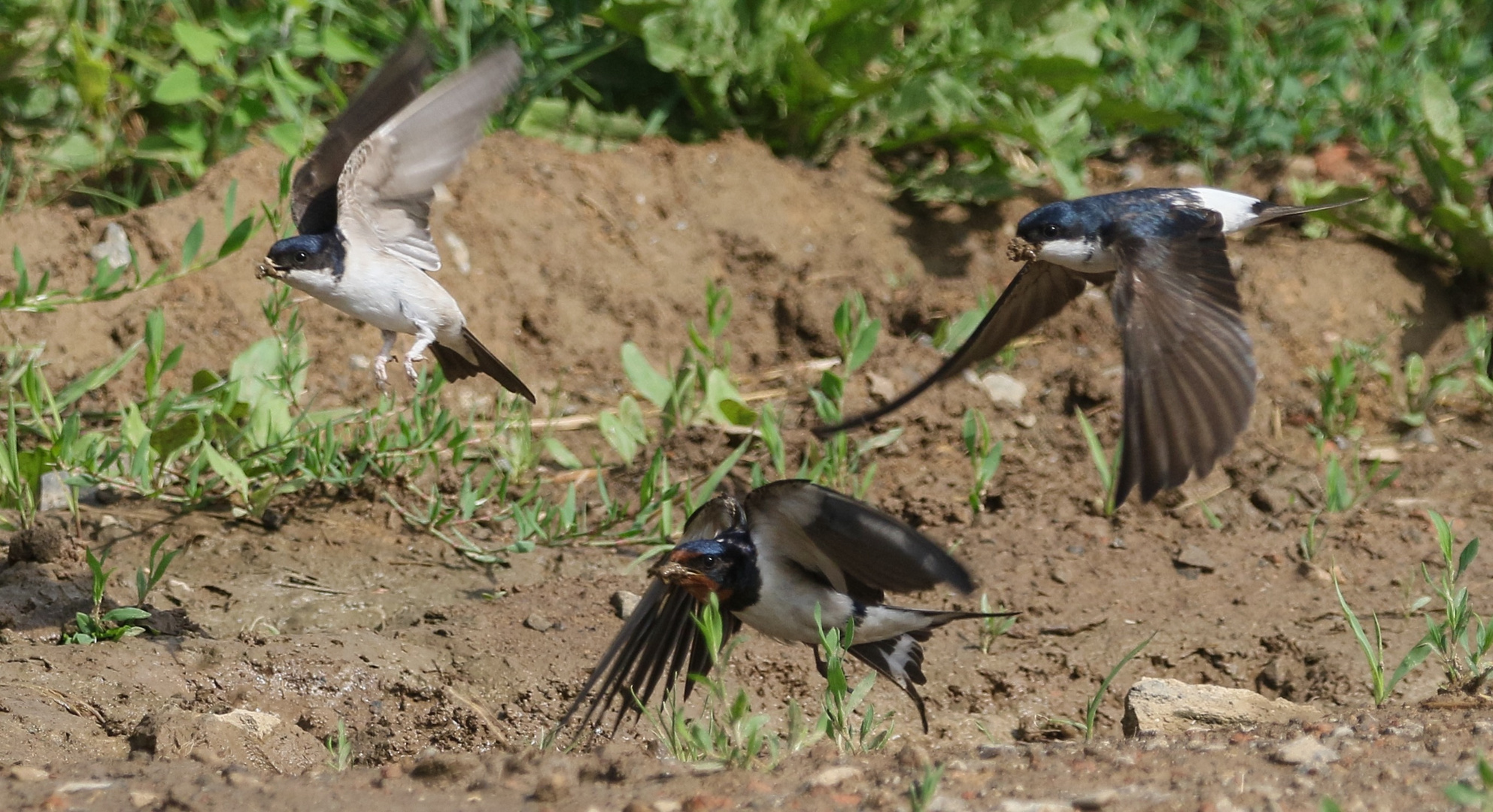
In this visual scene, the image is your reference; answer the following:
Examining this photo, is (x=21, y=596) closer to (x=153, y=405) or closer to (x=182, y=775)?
(x=153, y=405)

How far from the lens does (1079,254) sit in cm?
348

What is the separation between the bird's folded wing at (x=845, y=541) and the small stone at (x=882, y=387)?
4.39 feet

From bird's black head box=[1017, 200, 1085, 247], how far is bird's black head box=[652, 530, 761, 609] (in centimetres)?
94

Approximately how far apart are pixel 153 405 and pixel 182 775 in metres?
1.63

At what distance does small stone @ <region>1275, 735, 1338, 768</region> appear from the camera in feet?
8.25

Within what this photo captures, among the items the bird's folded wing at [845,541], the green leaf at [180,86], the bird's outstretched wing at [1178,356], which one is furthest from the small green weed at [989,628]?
the green leaf at [180,86]

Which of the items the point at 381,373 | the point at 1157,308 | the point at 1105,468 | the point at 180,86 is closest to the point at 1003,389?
the point at 1105,468

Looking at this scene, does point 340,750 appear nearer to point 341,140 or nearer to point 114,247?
point 341,140

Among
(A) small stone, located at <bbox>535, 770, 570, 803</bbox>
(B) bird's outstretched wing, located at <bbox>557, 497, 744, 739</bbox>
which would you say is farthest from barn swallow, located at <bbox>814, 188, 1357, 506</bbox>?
(A) small stone, located at <bbox>535, 770, 570, 803</bbox>

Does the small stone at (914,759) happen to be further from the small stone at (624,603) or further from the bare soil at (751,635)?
the small stone at (624,603)

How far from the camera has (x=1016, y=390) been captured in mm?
4707

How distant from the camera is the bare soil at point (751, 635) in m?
2.58

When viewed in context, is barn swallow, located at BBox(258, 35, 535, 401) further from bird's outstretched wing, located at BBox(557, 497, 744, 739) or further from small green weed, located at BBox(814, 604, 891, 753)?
small green weed, located at BBox(814, 604, 891, 753)

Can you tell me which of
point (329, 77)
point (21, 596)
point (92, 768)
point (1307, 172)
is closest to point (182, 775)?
point (92, 768)
